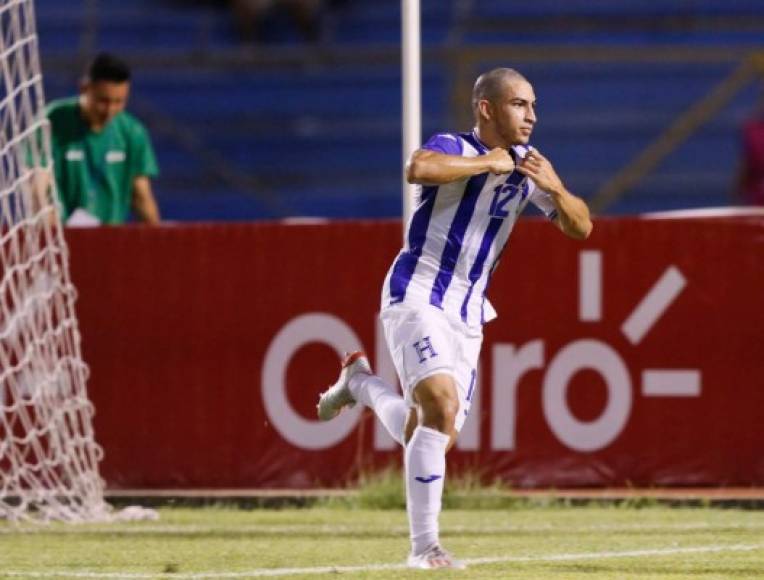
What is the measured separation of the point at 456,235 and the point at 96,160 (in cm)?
484

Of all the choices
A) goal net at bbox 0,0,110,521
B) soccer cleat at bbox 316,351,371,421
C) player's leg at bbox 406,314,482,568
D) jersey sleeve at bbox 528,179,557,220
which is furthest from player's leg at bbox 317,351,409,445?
goal net at bbox 0,0,110,521

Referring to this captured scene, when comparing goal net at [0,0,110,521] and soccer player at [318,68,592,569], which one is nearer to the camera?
soccer player at [318,68,592,569]

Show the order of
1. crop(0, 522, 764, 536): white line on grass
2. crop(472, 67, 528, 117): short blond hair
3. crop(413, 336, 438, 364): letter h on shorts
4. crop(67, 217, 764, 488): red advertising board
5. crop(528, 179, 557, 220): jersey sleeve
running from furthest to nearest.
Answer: crop(67, 217, 764, 488): red advertising board, crop(0, 522, 764, 536): white line on grass, crop(528, 179, 557, 220): jersey sleeve, crop(472, 67, 528, 117): short blond hair, crop(413, 336, 438, 364): letter h on shorts

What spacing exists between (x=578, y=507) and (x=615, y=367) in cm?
78

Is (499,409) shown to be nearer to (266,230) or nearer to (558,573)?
(266,230)

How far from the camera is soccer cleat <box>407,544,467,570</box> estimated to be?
22.6 ft

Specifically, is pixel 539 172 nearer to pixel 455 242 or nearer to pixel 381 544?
pixel 455 242

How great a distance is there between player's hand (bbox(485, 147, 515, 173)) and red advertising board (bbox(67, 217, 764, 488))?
341cm

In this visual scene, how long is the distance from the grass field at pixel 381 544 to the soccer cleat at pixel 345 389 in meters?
0.58

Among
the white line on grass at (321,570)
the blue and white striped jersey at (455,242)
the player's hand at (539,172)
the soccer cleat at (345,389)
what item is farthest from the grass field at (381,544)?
the player's hand at (539,172)

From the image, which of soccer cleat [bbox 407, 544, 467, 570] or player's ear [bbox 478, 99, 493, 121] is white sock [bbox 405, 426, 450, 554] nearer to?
soccer cleat [bbox 407, 544, 467, 570]

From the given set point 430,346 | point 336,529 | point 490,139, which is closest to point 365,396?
point 430,346

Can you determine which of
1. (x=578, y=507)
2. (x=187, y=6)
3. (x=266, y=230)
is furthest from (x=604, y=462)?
(x=187, y=6)

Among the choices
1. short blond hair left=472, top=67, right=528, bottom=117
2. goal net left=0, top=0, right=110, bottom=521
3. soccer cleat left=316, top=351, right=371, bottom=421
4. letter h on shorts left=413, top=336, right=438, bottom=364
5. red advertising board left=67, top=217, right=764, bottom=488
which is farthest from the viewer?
red advertising board left=67, top=217, right=764, bottom=488
